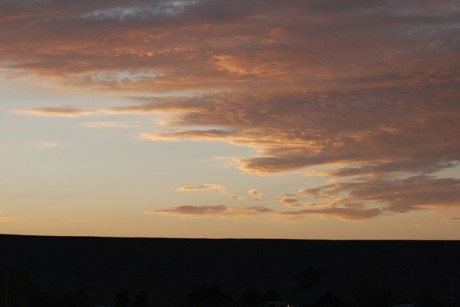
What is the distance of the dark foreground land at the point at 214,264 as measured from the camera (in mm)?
144625

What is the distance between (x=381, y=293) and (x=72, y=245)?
105 m

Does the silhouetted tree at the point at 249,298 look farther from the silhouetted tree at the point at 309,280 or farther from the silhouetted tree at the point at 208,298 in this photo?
the silhouetted tree at the point at 309,280

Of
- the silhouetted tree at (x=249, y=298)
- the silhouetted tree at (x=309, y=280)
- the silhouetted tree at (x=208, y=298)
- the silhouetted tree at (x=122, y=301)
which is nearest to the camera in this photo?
the silhouetted tree at (x=208, y=298)

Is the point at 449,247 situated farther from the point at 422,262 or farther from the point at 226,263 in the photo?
the point at 226,263

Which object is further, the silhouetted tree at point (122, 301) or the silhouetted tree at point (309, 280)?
the silhouetted tree at point (309, 280)

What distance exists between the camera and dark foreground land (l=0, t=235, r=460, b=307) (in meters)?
145

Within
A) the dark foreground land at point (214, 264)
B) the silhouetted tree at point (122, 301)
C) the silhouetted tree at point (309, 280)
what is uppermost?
the dark foreground land at point (214, 264)

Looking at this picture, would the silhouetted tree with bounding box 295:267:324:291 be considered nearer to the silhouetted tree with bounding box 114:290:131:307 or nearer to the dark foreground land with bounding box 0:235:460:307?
the dark foreground land with bounding box 0:235:460:307

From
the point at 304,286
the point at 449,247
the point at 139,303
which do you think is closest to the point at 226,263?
the point at 449,247

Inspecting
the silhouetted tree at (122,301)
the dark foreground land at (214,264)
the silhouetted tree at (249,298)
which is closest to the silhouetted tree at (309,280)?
the dark foreground land at (214,264)

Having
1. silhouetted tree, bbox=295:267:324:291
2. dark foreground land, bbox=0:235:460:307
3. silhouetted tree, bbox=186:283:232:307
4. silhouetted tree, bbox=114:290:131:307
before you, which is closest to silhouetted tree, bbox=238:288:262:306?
silhouetted tree, bbox=186:283:232:307

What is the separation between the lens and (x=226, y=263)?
180625 mm

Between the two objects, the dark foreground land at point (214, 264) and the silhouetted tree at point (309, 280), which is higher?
the dark foreground land at point (214, 264)

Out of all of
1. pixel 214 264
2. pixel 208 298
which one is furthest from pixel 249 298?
pixel 214 264
